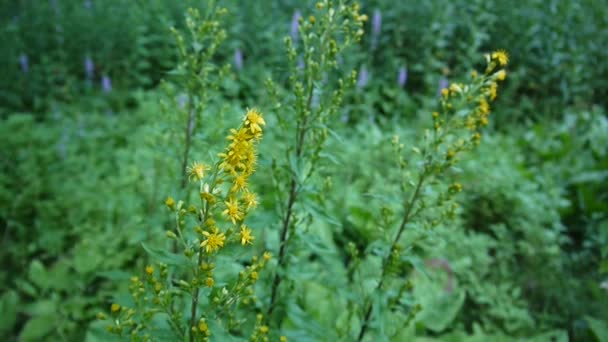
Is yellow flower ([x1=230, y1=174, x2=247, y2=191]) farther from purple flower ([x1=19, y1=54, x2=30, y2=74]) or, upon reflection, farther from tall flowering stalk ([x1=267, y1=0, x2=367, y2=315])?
purple flower ([x1=19, y1=54, x2=30, y2=74])

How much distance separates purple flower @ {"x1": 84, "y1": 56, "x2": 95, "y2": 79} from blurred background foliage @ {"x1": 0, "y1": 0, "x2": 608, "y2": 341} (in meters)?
0.03

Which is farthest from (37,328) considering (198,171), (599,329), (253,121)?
(599,329)

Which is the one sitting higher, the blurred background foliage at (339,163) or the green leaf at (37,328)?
the blurred background foliage at (339,163)

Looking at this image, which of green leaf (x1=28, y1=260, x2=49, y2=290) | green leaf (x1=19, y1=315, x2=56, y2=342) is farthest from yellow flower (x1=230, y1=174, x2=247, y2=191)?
green leaf (x1=28, y1=260, x2=49, y2=290)

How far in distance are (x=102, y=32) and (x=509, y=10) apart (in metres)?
4.79

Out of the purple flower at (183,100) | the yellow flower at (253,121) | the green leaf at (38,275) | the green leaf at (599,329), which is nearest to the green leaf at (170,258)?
the yellow flower at (253,121)

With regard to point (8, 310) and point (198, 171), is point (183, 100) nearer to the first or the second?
point (8, 310)

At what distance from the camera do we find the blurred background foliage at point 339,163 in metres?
2.90

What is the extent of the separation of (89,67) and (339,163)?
3997 millimetres

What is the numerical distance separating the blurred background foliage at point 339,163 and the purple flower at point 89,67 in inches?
1.1

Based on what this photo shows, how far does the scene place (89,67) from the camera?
16.6ft

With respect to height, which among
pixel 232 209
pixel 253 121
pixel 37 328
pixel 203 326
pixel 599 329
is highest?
pixel 253 121

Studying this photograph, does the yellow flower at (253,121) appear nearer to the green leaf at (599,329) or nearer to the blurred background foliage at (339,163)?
the blurred background foliage at (339,163)

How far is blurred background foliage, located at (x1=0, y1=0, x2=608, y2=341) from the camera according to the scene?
2.90 metres
